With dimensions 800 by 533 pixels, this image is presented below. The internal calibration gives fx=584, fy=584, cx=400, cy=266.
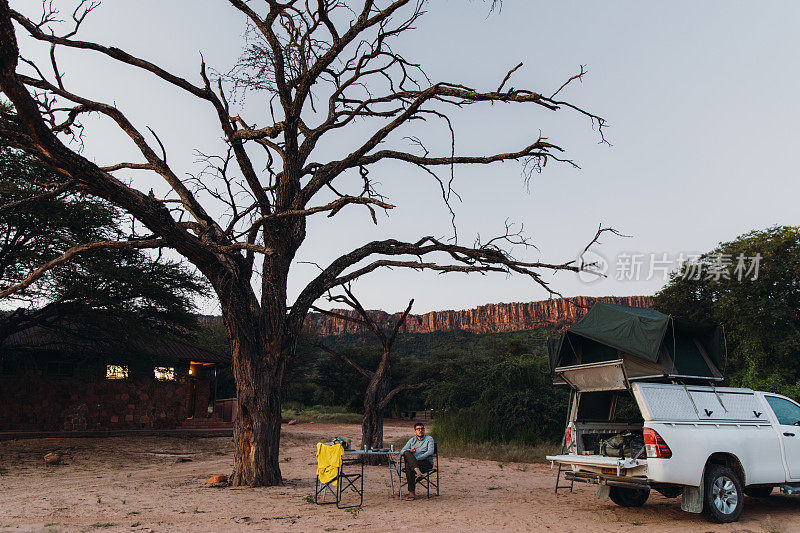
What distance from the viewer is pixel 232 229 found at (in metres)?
10.1

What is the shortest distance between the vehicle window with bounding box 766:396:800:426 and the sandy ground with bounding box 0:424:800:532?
1.18 meters

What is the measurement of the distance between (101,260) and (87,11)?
876cm

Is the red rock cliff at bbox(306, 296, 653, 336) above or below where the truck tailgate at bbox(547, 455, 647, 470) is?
above

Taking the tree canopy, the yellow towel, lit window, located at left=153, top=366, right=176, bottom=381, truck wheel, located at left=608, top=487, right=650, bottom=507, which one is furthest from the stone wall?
truck wheel, located at left=608, top=487, right=650, bottom=507

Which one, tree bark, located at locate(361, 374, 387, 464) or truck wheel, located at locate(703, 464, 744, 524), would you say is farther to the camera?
tree bark, located at locate(361, 374, 387, 464)

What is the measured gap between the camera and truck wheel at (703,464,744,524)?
22.5 ft

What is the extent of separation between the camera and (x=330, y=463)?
322 inches

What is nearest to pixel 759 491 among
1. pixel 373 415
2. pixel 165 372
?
pixel 373 415

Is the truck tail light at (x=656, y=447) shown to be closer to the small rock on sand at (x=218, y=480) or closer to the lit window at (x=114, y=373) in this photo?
Answer: the small rock on sand at (x=218, y=480)

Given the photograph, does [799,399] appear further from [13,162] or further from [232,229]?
[13,162]

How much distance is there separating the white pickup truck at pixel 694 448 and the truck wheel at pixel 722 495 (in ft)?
0.04

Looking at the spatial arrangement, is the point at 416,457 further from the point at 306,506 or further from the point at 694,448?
the point at 694,448

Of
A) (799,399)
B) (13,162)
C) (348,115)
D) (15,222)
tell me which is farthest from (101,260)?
(799,399)

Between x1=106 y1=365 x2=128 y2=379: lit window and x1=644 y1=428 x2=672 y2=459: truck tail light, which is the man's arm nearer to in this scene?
x1=644 y1=428 x2=672 y2=459: truck tail light
